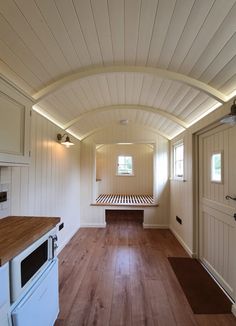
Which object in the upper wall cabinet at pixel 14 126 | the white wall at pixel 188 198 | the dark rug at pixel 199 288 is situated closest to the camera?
the upper wall cabinet at pixel 14 126

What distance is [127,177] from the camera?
671cm

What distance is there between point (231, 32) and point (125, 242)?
3487 millimetres

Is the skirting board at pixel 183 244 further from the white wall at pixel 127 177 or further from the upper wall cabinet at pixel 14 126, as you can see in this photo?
the upper wall cabinet at pixel 14 126

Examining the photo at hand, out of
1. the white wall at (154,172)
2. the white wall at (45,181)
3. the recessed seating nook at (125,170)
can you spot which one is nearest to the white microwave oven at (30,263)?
the white wall at (45,181)

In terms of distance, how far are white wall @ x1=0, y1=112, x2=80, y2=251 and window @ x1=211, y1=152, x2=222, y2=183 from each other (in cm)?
235

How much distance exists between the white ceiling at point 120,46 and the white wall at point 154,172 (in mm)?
1972

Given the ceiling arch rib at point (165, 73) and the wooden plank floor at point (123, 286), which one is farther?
the ceiling arch rib at point (165, 73)

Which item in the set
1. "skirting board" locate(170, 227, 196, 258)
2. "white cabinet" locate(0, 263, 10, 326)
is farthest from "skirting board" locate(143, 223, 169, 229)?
"white cabinet" locate(0, 263, 10, 326)

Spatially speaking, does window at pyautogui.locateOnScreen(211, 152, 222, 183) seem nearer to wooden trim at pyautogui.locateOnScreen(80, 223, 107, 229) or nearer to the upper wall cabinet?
the upper wall cabinet

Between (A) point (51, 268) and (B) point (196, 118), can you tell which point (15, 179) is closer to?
(A) point (51, 268)

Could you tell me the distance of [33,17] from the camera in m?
1.32

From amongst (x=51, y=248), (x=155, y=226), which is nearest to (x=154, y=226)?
(x=155, y=226)

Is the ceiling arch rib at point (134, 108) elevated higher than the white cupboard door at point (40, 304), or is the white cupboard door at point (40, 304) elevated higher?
the ceiling arch rib at point (134, 108)

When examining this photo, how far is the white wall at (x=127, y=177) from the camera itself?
6662 millimetres
